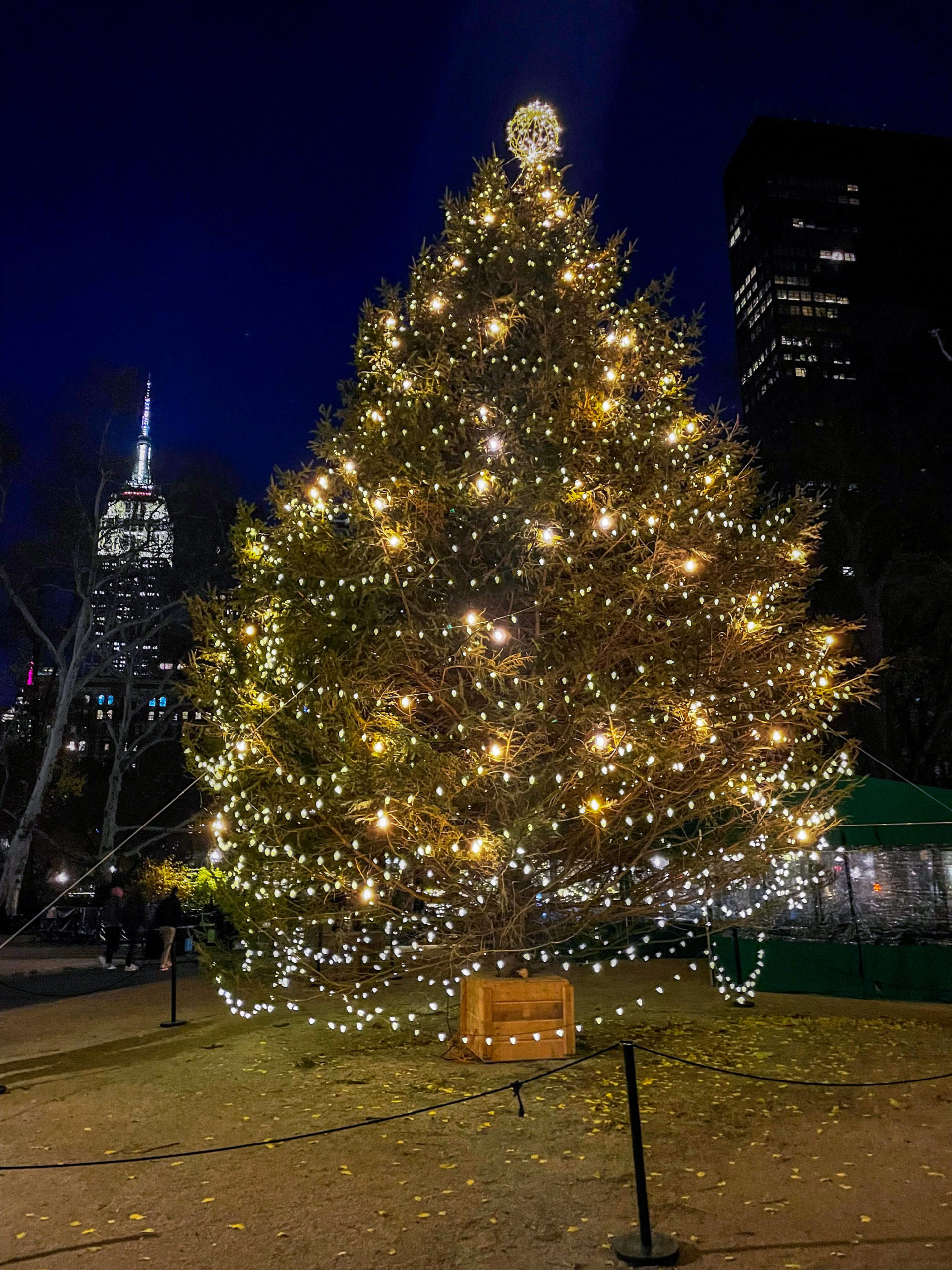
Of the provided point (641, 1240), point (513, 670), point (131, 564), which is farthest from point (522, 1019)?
point (131, 564)

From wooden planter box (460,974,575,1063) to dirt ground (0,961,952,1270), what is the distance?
0.72 feet

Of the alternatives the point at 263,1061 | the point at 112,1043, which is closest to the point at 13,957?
the point at 112,1043

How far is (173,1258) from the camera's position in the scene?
421cm

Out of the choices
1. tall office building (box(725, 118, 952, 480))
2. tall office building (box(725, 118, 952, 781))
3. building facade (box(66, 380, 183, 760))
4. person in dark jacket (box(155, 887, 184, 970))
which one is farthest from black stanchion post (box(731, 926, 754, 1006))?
tall office building (box(725, 118, 952, 480))

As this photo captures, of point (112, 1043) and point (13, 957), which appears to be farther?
point (13, 957)

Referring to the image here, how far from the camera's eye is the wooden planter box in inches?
320

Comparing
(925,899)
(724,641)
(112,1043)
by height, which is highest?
(724,641)

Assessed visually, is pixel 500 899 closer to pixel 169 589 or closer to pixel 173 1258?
pixel 173 1258

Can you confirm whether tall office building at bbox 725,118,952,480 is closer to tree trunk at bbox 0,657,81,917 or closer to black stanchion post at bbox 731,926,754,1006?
black stanchion post at bbox 731,926,754,1006

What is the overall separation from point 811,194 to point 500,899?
56.4m

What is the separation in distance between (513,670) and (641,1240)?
514 centimetres

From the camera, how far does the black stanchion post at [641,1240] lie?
13.2ft

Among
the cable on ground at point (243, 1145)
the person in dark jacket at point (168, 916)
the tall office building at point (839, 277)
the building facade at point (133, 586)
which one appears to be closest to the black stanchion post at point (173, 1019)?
the person in dark jacket at point (168, 916)

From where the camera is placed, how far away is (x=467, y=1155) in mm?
5637
